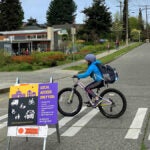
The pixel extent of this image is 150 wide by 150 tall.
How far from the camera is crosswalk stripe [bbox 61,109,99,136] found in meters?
9.10

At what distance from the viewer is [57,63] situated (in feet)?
118

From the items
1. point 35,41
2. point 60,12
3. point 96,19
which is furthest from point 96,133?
point 60,12

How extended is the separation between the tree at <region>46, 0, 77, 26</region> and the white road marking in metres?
130

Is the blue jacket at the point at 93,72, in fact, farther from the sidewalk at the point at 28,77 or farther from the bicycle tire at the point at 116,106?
the sidewalk at the point at 28,77

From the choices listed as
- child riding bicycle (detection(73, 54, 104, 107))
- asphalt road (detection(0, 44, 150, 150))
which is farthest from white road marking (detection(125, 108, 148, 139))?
child riding bicycle (detection(73, 54, 104, 107))

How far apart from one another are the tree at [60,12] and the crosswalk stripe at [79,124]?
129698 mm

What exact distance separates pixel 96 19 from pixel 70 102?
7359 cm

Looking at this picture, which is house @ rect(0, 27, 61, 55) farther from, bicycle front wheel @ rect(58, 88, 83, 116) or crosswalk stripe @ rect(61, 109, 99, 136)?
bicycle front wheel @ rect(58, 88, 83, 116)

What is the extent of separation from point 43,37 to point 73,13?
75255 mm

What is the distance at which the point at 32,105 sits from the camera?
7.39 metres

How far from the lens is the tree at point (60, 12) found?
5517 inches

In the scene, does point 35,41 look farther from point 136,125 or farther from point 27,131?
point 27,131

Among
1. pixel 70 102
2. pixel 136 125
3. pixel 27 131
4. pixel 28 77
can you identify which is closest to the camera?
pixel 27 131

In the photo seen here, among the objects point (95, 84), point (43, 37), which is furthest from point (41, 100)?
point (43, 37)
